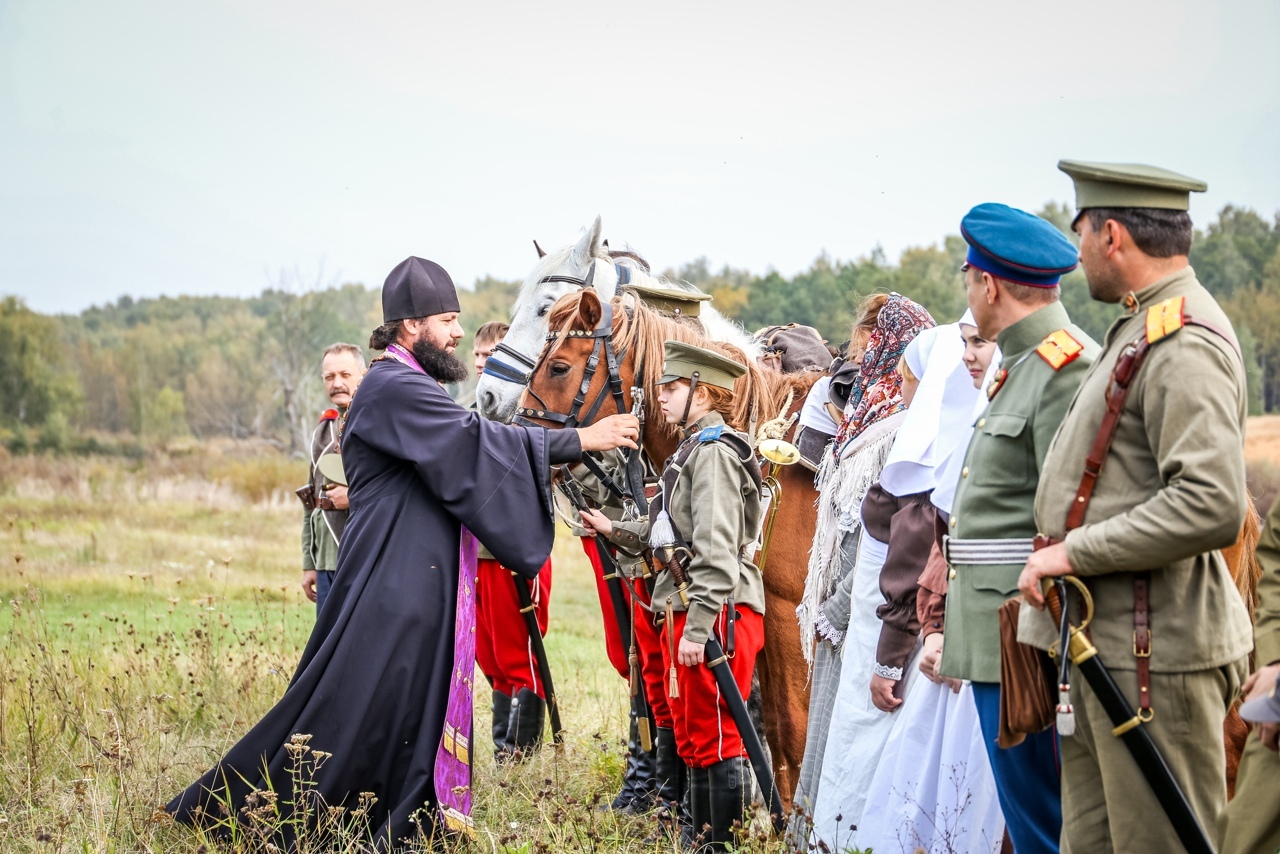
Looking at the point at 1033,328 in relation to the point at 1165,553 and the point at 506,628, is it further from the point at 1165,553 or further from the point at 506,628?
the point at 506,628

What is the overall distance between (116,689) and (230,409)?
5404 cm

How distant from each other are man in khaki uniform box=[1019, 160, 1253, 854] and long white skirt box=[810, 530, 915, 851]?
1.39 m

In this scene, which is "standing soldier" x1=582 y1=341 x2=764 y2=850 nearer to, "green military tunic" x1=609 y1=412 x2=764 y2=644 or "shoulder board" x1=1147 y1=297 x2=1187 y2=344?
"green military tunic" x1=609 y1=412 x2=764 y2=644

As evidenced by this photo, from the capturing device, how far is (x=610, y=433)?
183 inches

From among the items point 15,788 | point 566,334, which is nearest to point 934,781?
point 566,334

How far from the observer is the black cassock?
174 inches

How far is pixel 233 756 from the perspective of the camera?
176 inches

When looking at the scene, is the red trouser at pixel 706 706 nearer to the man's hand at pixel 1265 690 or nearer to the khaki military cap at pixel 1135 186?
the man's hand at pixel 1265 690

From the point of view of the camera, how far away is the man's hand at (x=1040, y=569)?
2574 mm

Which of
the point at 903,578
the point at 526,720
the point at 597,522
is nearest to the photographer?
the point at 903,578

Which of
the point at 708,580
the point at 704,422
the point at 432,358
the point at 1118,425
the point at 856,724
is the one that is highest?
the point at 432,358

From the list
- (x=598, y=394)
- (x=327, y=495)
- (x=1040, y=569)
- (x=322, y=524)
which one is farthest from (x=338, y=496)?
(x=1040, y=569)

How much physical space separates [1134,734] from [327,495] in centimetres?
516

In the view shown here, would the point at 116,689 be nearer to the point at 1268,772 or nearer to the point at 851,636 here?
the point at 851,636
